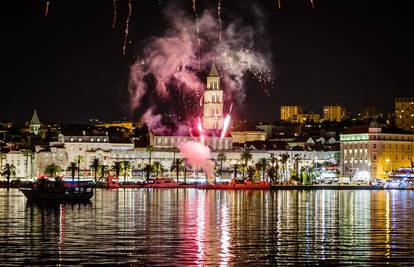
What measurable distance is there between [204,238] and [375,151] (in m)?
116

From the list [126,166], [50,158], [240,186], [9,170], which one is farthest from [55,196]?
[50,158]

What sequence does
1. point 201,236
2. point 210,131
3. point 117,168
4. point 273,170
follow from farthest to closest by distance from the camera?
point 210,131 → point 273,170 → point 117,168 → point 201,236

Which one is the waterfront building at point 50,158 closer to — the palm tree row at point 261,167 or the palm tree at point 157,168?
the palm tree at point 157,168

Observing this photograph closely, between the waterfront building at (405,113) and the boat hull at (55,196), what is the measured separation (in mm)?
129262

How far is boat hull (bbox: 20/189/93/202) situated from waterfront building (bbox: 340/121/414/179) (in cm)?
Answer: 8115

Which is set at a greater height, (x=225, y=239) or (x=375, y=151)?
(x=375, y=151)

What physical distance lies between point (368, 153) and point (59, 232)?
377 feet

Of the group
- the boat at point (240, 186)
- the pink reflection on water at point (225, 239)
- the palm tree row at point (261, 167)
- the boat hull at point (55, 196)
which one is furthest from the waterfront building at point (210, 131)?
the pink reflection on water at point (225, 239)

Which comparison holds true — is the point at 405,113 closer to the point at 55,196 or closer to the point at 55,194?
the point at 55,194

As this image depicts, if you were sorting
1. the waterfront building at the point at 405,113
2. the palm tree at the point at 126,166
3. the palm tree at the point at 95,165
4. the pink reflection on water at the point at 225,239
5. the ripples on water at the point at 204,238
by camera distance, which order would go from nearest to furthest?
1. the pink reflection on water at the point at 225,239
2. the ripples on water at the point at 204,238
3. the palm tree at the point at 95,165
4. the palm tree at the point at 126,166
5. the waterfront building at the point at 405,113

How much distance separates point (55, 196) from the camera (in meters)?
77.2

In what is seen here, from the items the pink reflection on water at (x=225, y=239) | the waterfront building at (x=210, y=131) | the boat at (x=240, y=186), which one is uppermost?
the waterfront building at (x=210, y=131)

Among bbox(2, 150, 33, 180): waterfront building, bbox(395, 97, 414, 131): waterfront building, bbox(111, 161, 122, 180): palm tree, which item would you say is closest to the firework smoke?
bbox(111, 161, 122, 180): palm tree

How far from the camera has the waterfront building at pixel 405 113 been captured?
196m
